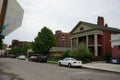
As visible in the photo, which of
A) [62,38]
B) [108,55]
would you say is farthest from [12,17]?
[62,38]

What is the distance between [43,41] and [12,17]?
57635mm

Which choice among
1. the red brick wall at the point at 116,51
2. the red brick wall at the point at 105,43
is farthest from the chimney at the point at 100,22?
the red brick wall at the point at 116,51

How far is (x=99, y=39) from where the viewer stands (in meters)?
45.4

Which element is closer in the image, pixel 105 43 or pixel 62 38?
pixel 105 43

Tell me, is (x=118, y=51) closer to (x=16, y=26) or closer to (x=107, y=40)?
(x=107, y=40)

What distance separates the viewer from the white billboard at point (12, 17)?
1980mm

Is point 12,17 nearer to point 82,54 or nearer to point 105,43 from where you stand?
point 82,54

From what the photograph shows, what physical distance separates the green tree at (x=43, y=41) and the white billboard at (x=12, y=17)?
56367 millimetres

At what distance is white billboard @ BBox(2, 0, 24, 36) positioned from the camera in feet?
6.50

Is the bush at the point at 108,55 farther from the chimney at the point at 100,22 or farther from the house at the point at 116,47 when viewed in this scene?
the house at the point at 116,47

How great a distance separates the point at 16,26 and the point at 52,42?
194ft

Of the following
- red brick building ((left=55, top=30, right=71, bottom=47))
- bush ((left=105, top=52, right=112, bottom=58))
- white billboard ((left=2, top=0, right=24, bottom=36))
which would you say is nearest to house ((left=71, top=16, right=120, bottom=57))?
bush ((left=105, top=52, right=112, bottom=58))

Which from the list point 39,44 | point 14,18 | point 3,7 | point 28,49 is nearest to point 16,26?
point 14,18

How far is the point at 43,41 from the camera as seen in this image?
2341 inches
